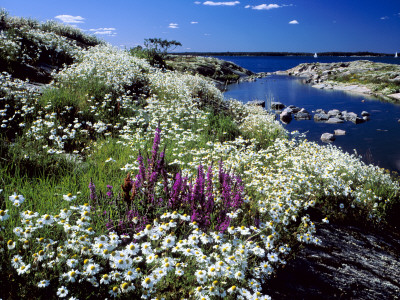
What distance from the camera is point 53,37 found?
50.1ft

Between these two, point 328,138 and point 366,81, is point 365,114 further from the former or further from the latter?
point 366,81

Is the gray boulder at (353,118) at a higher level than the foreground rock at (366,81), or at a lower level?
lower

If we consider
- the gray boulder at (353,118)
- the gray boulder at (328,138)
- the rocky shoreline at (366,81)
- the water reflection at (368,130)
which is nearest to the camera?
the water reflection at (368,130)

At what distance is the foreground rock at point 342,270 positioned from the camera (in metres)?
3.29

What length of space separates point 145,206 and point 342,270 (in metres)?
2.70

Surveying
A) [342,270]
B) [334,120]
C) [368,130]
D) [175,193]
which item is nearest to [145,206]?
[175,193]

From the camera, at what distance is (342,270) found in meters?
3.85

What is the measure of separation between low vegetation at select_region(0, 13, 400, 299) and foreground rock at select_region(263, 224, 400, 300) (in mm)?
210

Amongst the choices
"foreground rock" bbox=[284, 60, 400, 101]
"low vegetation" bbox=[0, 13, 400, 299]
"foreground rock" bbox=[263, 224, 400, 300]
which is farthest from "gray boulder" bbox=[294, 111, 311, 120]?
"foreground rock" bbox=[263, 224, 400, 300]

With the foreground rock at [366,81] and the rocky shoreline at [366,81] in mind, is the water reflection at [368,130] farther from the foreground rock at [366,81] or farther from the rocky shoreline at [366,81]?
the foreground rock at [366,81]

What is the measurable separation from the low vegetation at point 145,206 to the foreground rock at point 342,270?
0.69ft

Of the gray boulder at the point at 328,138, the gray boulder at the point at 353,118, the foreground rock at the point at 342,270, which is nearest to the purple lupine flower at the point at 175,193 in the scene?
the foreground rock at the point at 342,270

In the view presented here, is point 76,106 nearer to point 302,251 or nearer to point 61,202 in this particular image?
point 61,202

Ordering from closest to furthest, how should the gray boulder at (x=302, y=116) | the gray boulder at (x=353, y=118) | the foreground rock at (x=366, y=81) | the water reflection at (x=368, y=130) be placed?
the water reflection at (x=368, y=130) → the gray boulder at (x=353, y=118) → the gray boulder at (x=302, y=116) → the foreground rock at (x=366, y=81)
